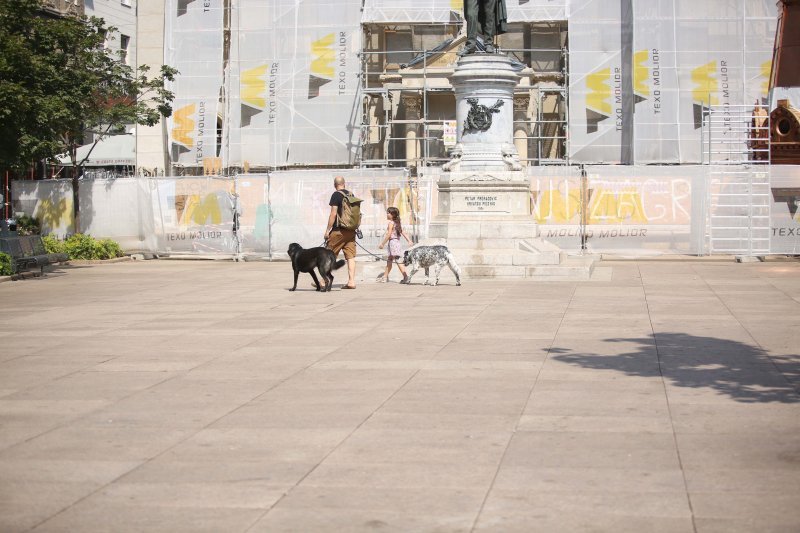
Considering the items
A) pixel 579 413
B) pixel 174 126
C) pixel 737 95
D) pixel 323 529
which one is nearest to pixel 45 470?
pixel 323 529

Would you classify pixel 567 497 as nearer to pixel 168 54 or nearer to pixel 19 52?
pixel 19 52

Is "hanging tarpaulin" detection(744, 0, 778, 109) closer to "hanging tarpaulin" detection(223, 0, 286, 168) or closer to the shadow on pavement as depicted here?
"hanging tarpaulin" detection(223, 0, 286, 168)

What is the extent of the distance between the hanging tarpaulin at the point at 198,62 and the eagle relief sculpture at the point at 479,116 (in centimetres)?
2069

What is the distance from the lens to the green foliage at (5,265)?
976 inches

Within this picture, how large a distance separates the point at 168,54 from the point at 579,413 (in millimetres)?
36898

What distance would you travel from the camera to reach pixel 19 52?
25.6 metres

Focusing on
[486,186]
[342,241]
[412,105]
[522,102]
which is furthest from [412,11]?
[342,241]

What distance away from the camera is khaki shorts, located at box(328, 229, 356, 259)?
20016 millimetres

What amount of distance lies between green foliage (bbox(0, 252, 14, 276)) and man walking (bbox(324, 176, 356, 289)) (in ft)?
27.5

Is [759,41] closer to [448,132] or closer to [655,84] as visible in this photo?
[655,84]

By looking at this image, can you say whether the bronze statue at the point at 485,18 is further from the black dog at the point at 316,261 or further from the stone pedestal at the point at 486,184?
the black dog at the point at 316,261

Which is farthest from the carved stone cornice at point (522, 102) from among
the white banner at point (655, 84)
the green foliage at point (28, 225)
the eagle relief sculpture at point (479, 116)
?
the eagle relief sculpture at point (479, 116)

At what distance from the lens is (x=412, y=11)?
44.2 metres

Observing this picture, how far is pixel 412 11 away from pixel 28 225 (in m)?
17.6
